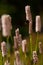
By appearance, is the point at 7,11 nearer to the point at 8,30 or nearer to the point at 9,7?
the point at 9,7

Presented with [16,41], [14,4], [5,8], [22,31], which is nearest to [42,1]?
[14,4]

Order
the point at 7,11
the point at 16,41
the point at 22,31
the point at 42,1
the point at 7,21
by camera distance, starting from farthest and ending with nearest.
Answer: the point at 42,1
the point at 7,11
the point at 22,31
the point at 16,41
the point at 7,21

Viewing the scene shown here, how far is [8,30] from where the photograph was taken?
86cm

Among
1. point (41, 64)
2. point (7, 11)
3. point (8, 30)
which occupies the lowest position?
point (41, 64)

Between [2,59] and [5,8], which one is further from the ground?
[5,8]

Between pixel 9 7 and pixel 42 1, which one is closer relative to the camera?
pixel 9 7

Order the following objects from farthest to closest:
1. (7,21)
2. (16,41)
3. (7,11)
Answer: (7,11) < (16,41) < (7,21)

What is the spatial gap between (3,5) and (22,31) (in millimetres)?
3039

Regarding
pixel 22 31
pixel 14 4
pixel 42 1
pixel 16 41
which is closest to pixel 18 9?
pixel 14 4

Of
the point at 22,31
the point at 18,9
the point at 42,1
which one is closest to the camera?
the point at 22,31

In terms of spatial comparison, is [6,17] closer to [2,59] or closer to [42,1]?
[2,59]

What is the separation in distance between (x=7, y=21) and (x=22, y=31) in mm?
539

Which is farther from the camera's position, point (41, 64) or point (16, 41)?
point (41, 64)

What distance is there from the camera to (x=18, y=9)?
445cm
